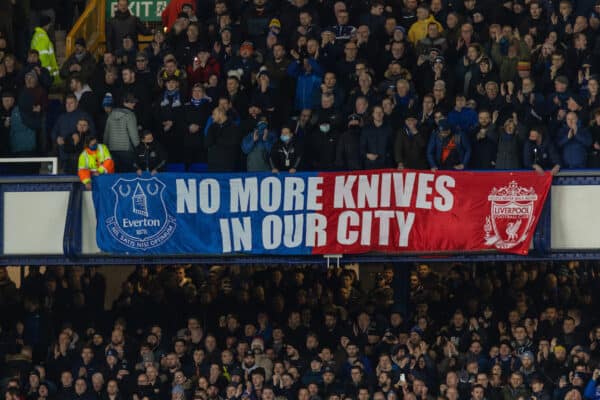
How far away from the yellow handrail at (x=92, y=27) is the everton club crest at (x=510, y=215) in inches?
339

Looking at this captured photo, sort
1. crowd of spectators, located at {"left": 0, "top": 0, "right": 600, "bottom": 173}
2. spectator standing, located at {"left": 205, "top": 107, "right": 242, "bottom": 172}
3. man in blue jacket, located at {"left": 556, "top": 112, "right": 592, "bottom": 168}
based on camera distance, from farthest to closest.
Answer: spectator standing, located at {"left": 205, "top": 107, "right": 242, "bottom": 172} → crowd of spectators, located at {"left": 0, "top": 0, "right": 600, "bottom": 173} → man in blue jacket, located at {"left": 556, "top": 112, "right": 592, "bottom": 168}

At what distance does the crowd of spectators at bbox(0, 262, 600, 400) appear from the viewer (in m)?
28.1

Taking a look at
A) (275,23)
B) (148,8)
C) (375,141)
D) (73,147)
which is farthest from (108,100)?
(148,8)

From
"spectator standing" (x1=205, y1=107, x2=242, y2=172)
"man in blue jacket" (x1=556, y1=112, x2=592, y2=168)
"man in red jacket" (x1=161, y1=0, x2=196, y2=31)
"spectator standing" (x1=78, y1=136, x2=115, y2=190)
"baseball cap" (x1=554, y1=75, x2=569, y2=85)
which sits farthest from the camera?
"man in red jacket" (x1=161, y1=0, x2=196, y2=31)

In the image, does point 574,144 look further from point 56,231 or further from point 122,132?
point 56,231

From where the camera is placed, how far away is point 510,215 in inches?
1102

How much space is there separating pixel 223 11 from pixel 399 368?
624 centimetres

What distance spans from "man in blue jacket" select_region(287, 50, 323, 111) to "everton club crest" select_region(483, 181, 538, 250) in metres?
3.19

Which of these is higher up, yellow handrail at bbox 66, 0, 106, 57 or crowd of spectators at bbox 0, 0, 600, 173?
yellow handrail at bbox 66, 0, 106, 57

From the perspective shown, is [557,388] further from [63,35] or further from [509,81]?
[63,35]

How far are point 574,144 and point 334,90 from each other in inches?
137

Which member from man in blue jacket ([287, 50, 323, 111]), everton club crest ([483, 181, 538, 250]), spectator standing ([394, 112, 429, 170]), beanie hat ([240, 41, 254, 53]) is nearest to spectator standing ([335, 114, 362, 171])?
spectator standing ([394, 112, 429, 170])

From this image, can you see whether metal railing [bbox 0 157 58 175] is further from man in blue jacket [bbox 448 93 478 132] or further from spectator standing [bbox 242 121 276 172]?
man in blue jacket [bbox 448 93 478 132]

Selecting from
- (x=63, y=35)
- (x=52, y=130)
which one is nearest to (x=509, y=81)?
(x=52, y=130)
